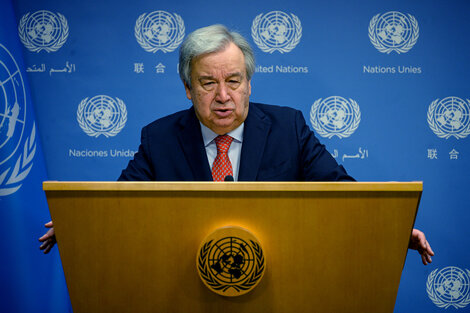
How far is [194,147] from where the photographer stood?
1.51 metres

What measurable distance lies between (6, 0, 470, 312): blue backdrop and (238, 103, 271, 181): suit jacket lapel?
33.8 inches

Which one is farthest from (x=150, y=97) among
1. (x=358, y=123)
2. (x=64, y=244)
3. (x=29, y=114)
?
(x=64, y=244)

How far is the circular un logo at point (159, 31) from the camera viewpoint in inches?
96.2

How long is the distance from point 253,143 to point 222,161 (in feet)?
0.48

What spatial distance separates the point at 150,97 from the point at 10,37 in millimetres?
838

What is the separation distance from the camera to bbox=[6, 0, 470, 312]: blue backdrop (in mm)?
2426

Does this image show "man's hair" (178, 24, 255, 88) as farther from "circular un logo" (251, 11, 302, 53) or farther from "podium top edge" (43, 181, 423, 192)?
"circular un logo" (251, 11, 302, 53)

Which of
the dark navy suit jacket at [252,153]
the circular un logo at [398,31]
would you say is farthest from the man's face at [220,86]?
the circular un logo at [398,31]

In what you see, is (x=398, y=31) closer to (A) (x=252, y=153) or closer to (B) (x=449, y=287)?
(A) (x=252, y=153)

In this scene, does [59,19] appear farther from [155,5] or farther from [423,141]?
[423,141]

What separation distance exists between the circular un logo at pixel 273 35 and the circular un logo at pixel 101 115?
969 mm

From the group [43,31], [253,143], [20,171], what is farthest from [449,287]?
[43,31]

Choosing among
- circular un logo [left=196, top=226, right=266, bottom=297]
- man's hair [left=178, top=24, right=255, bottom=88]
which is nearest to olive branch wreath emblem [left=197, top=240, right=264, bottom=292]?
circular un logo [left=196, top=226, right=266, bottom=297]

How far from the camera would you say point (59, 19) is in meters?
2.46
